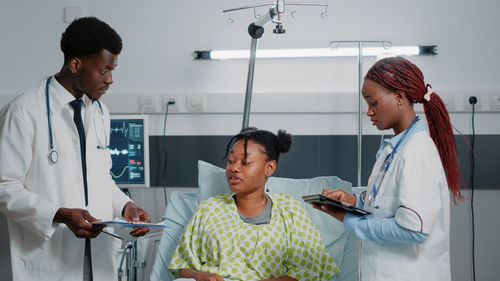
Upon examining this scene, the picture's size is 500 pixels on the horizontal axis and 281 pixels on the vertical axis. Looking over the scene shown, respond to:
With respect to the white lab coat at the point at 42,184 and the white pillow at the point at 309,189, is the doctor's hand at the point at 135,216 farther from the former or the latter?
the white pillow at the point at 309,189

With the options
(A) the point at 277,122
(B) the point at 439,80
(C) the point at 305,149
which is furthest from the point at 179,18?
(B) the point at 439,80

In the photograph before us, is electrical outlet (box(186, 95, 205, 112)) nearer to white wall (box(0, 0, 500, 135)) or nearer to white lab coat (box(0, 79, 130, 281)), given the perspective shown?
white wall (box(0, 0, 500, 135))

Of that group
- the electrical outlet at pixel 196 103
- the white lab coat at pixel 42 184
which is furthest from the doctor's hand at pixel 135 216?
the electrical outlet at pixel 196 103

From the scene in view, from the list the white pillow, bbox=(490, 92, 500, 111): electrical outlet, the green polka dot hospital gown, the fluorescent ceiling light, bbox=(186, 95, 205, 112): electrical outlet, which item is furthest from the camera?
bbox=(186, 95, 205, 112): electrical outlet

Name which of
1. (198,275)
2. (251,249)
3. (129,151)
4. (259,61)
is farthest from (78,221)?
(259,61)

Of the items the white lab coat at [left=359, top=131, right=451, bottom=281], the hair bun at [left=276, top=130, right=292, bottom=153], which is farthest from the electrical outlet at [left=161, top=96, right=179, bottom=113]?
the white lab coat at [left=359, top=131, right=451, bottom=281]

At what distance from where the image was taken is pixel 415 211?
1335 millimetres

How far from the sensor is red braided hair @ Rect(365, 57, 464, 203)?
1468 mm

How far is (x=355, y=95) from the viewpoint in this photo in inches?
112

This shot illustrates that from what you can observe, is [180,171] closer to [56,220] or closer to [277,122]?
[277,122]

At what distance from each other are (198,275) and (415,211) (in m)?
0.88

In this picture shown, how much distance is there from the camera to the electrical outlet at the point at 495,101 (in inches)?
109

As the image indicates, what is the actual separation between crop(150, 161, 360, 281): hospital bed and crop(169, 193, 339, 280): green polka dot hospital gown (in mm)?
141

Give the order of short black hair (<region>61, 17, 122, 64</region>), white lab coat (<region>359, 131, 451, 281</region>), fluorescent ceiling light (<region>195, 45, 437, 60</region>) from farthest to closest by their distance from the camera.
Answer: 1. fluorescent ceiling light (<region>195, 45, 437, 60</region>)
2. short black hair (<region>61, 17, 122, 64</region>)
3. white lab coat (<region>359, 131, 451, 281</region>)
